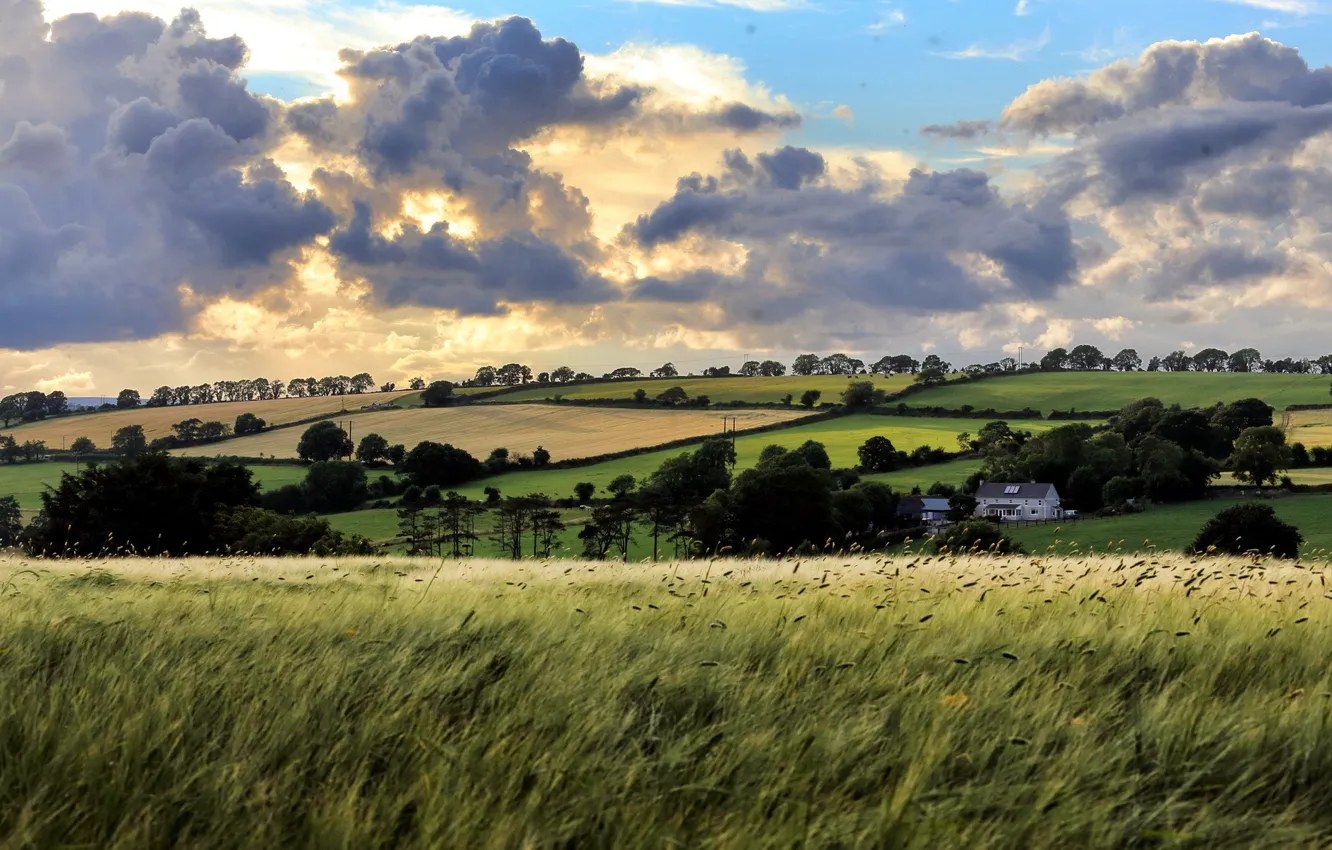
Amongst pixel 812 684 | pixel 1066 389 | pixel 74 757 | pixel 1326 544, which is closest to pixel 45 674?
pixel 74 757

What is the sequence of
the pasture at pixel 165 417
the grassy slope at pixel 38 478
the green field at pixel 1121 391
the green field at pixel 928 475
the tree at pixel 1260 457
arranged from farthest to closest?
the green field at pixel 1121 391 < the pasture at pixel 165 417 < the green field at pixel 928 475 < the grassy slope at pixel 38 478 < the tree at pixel 1260 457

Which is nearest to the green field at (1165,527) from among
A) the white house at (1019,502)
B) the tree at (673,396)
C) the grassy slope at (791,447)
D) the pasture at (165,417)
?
the white house at (1019,502)

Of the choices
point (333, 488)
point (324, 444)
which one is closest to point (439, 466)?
point (333, 488)

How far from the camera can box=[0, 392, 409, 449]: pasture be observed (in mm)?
137625

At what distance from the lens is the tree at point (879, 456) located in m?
109

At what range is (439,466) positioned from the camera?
10581 cm

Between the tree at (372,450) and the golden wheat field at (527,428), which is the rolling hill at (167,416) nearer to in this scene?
the golden wheat field at (527,428)

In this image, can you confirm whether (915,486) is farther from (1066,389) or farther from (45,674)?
(45,674)

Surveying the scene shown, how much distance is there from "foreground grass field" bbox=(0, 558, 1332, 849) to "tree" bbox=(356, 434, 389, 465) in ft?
365

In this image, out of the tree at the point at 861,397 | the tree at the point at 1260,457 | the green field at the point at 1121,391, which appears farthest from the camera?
the tree at the point at 861,397

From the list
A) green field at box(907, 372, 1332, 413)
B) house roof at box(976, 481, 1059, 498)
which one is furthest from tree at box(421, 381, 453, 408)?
house roof at box(976, 481, 1059, 498)

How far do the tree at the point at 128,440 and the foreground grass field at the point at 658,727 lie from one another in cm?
13386

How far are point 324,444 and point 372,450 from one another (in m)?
6.03

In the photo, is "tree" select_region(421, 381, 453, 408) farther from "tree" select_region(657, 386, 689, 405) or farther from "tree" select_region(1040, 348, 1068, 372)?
"tree" select_region(1040, 348, 1068, 372)
